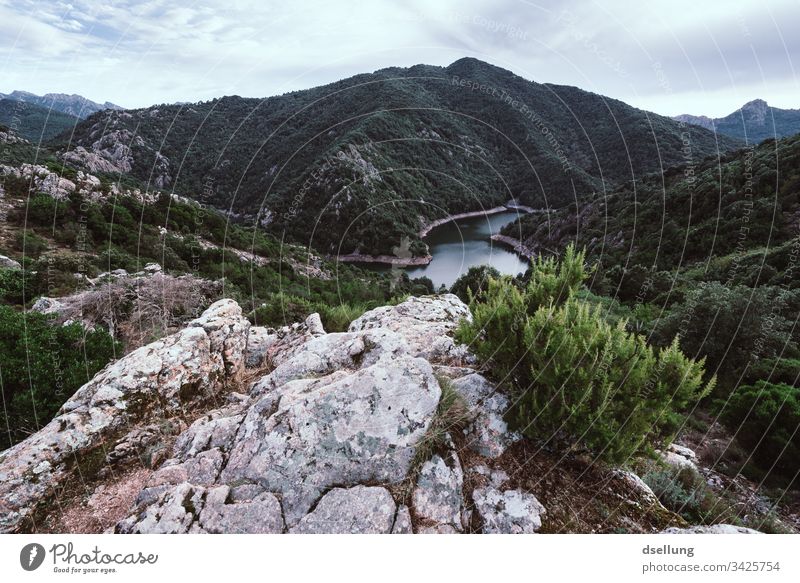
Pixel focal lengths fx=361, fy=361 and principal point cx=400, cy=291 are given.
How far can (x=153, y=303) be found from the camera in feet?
36.0

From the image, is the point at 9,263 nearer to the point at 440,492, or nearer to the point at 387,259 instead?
the point at 440,492

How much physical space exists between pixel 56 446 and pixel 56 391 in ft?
9.05

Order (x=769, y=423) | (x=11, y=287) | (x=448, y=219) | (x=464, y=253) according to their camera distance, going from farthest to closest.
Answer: (x=448, y=219) < (x=464, y=253) < (x=11, y=287) < (x=769, y=423)

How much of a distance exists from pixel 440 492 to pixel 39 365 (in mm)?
8230

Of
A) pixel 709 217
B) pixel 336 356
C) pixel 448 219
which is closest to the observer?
pixel 336 356

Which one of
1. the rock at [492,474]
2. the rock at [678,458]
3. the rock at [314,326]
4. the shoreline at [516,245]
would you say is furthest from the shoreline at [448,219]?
the rock at [492,474]

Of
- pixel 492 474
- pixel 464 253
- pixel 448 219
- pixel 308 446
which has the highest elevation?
pixel 448 219

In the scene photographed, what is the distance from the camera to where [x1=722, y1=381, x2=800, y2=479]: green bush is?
7.32 m

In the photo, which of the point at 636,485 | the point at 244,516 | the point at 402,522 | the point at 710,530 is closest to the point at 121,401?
the point at 244,516

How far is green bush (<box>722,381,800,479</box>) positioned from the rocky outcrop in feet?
22.3

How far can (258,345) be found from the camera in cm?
912

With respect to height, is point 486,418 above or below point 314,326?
above

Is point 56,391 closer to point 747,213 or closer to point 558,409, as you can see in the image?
point 558,409
